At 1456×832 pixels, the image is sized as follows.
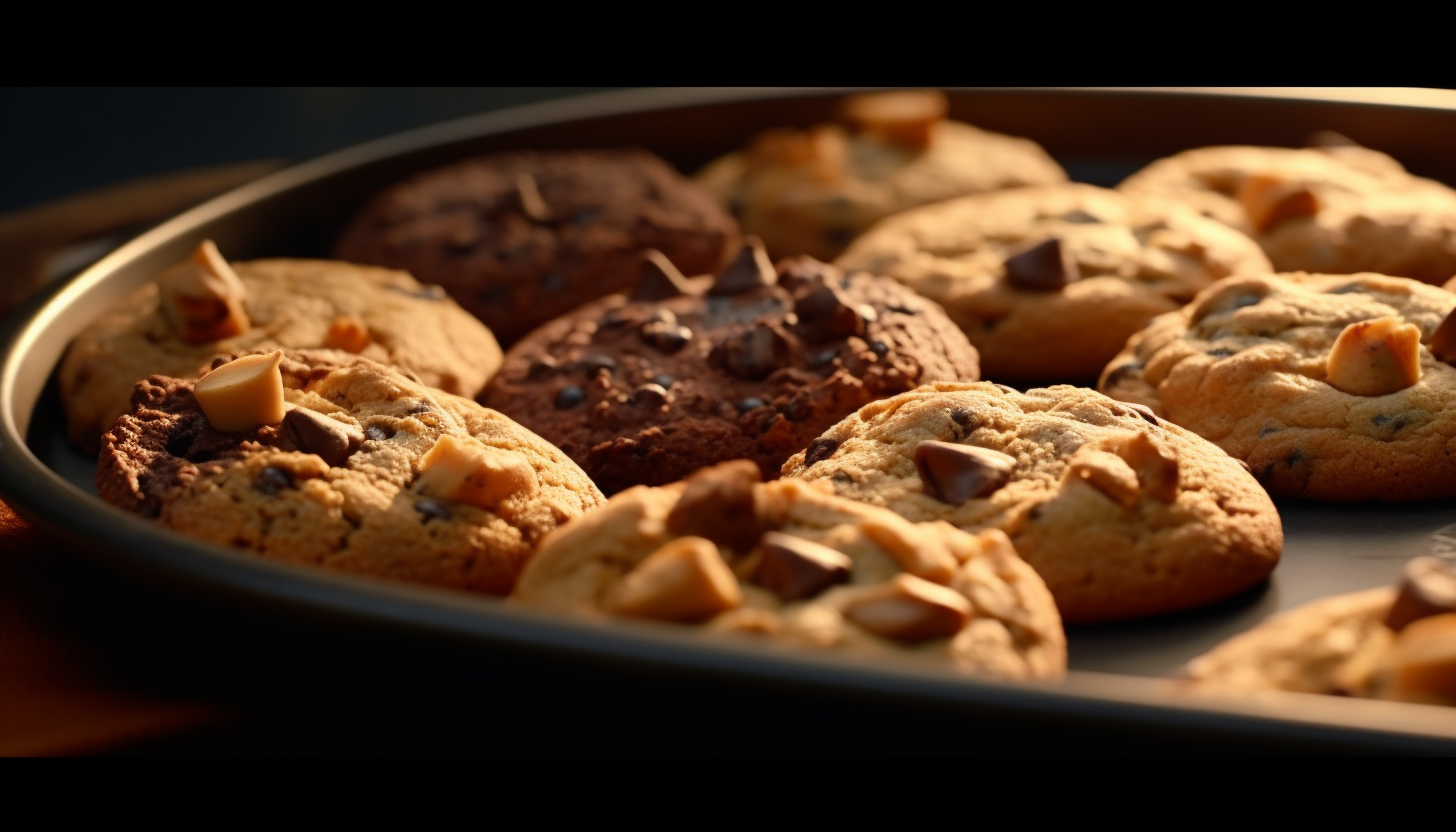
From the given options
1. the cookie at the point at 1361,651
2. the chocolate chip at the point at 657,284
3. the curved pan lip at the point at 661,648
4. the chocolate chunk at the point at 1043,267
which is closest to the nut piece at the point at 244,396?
the curved pan lip at the point at 661,648

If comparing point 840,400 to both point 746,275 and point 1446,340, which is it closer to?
point 746,275

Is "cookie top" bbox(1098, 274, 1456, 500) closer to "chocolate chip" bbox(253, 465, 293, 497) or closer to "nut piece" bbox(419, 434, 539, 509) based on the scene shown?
"nut piece" bbox(419, 434, 539, 509)

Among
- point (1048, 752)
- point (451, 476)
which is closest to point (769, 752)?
point (1048, 752)

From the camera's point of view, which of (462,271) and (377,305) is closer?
(377,305)

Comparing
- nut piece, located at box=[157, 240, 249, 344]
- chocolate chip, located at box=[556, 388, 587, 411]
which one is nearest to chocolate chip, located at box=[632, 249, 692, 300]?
chocolate chip, located at box=[556, 388, 587, 411]

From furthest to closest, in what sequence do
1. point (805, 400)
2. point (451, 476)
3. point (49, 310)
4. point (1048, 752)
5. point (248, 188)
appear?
point (248, 188) < point (49, 310) < point (805, 400) < point (451, 476) < point (1048, 752)

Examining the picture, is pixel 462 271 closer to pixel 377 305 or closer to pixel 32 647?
pixel 377 305

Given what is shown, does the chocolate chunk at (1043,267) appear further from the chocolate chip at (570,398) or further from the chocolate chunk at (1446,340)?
the chocolate chip at (570,398)
